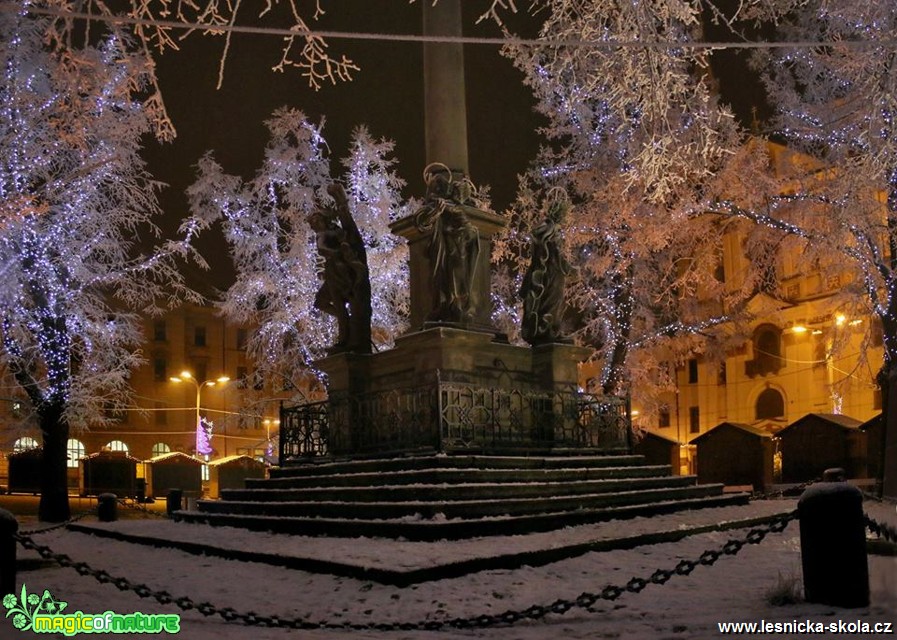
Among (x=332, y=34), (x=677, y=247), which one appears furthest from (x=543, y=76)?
(x=332, y=34)

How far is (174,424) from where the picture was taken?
7231 centimetres

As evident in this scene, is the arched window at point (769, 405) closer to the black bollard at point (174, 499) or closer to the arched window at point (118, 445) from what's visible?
the black bollard at point (174, 499)

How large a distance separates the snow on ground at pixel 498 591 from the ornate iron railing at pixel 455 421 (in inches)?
136

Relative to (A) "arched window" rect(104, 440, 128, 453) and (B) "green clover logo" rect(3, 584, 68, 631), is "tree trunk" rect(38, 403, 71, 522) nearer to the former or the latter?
(B) "green clover logo" rect(3, 584, 68, 631)

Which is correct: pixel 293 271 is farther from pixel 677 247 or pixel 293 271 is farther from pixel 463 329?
pixel 463 329

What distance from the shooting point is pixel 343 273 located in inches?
689

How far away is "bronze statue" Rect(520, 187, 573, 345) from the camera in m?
17.1

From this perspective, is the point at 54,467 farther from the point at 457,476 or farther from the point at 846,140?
the point at 846,140

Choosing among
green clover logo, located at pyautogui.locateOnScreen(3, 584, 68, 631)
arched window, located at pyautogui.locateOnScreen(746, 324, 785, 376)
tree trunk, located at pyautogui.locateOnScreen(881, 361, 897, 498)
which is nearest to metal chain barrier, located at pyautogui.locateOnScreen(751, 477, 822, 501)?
tree trunk, located at pyautogui.locateOnScreen(881, 361, 897, 498)

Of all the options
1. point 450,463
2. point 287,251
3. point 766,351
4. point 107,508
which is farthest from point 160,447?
point 450,463

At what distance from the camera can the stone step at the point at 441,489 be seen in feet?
39.1

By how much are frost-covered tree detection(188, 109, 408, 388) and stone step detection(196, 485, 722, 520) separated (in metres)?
13.5

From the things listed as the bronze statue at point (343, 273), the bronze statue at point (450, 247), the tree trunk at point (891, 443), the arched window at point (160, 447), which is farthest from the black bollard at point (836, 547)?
the arched window at point (160, 447)

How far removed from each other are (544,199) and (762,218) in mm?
6954
